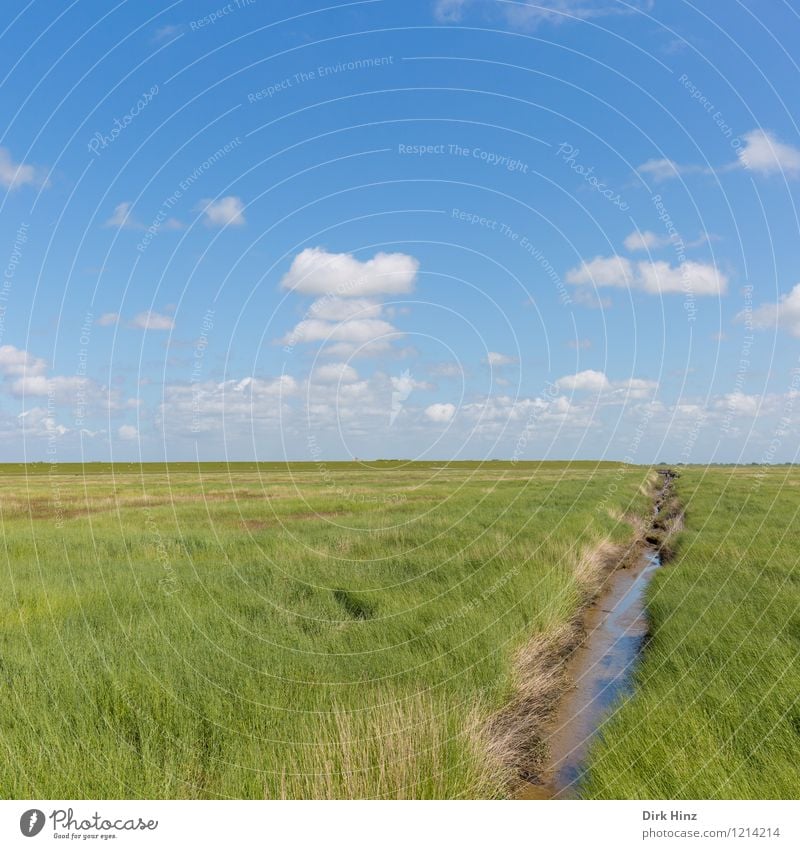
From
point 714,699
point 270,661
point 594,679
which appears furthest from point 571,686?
point 270,661

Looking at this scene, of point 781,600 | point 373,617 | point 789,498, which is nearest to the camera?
point 373,617

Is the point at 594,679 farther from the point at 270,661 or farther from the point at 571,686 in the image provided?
the point at 270,661

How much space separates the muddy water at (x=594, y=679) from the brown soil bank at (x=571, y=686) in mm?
10

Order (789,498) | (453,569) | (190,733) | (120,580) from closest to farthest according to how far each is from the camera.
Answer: (190,733)
(120,580)
(453,569)
(789,498)

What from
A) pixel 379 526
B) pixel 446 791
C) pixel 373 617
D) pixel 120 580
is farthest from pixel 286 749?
pixel 379 526

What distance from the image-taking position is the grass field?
6871mm

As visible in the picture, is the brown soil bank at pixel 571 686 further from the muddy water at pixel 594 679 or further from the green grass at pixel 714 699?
the green grass at pixel 714 699

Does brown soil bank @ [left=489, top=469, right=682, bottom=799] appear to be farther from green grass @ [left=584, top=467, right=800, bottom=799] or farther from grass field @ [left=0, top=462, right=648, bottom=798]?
green grass @ [left=584, top=467, right=800, bottom=799]

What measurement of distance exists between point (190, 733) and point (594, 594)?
42.9ft

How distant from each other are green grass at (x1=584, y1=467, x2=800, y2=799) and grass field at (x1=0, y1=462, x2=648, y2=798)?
1.69 m

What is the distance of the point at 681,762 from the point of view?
Answer: 7.61 meters

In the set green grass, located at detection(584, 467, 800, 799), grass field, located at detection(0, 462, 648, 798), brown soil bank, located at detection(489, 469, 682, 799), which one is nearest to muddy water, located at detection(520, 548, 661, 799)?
brown soil bank, located at detection(489, 469, 682, 799)

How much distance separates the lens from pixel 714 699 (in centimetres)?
935

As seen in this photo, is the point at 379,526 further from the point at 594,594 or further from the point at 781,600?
the point at 781,600
